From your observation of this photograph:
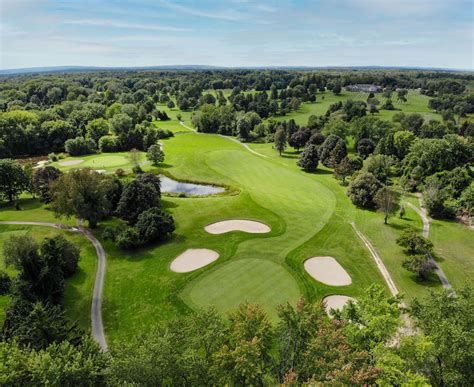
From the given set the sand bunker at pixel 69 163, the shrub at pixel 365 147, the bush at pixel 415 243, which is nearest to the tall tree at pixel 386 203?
the bush at pixel 415 243

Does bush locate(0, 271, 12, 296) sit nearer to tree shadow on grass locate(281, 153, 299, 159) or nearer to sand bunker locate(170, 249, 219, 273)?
sand bunker locate(170, 249, 219, 273)

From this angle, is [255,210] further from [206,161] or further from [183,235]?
[206,161]

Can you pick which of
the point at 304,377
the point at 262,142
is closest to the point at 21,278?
the point at 304,377

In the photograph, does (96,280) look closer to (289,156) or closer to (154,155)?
(154,155)

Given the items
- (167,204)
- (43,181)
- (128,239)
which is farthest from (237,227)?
(43,181)

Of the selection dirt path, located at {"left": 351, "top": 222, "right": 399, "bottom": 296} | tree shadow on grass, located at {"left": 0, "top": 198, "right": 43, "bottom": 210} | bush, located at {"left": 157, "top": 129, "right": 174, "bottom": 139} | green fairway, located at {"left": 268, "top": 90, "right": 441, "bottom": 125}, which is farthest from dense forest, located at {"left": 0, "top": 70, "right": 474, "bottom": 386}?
green fairway, located at {"left": 268, "top": 90, "right": 441, "bottom": 125}
